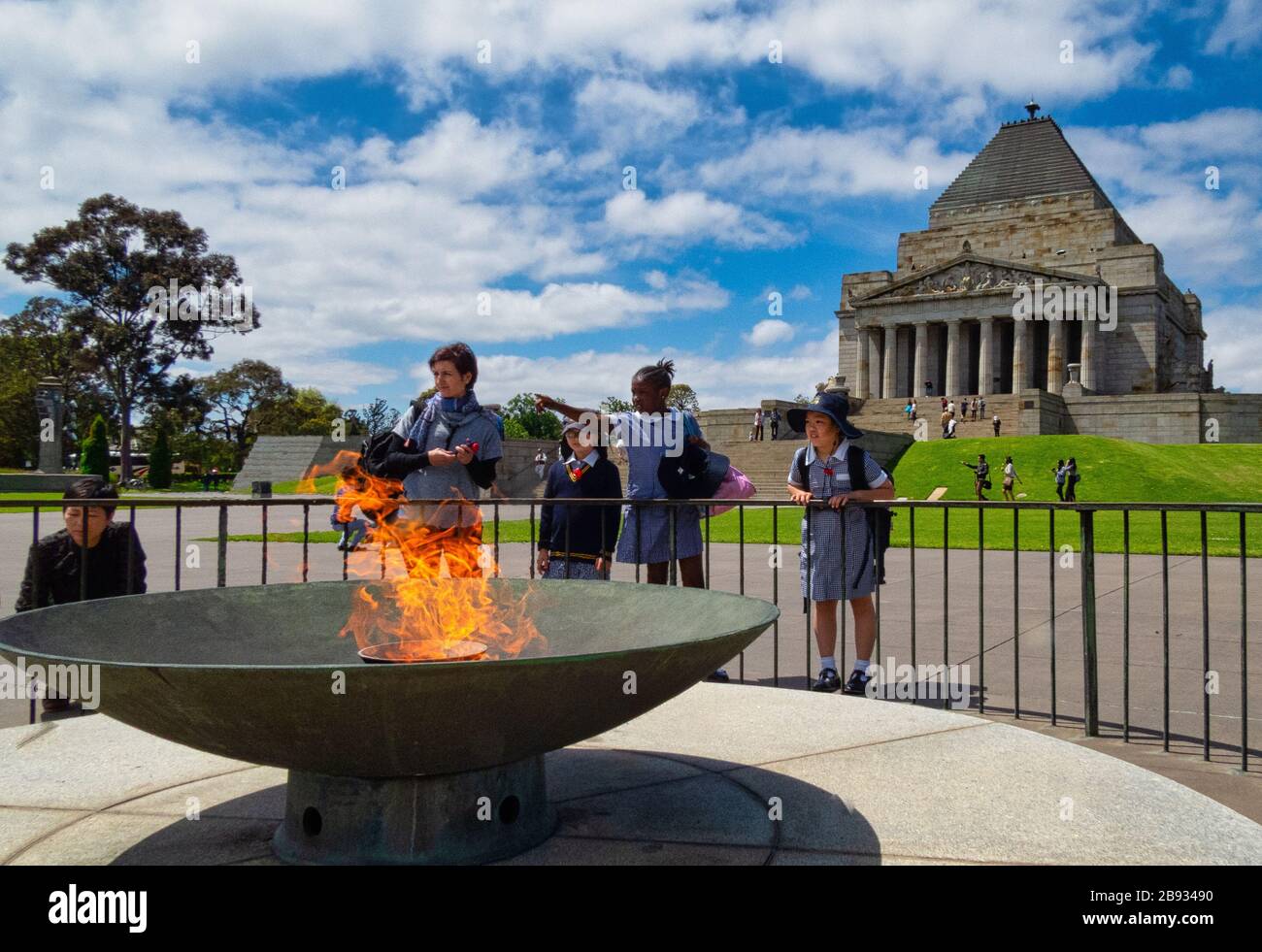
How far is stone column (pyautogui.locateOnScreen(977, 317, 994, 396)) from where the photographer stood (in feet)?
210

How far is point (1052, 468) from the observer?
34.2 metres

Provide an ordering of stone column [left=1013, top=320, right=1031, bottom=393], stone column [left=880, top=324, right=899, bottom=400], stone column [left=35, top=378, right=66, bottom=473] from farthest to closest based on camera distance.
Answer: stone column [left=880, top=324, right=899, bottom=400] → stone column [left=1013, top=320, right=1031, bottom=393] → stone column [left=35, top=378, right=66, bottom=473]

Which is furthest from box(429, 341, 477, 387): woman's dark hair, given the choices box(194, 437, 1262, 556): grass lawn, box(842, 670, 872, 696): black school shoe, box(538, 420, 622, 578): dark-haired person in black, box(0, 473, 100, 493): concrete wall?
box(0, 473, 100, 493): concrete wall

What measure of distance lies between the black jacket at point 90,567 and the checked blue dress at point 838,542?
432cm

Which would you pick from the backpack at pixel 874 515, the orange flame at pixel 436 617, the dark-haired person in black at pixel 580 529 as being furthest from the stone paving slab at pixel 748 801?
the dark-haired person in black at pixel 580 529

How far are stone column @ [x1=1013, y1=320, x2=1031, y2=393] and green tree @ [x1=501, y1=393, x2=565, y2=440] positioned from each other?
119ft

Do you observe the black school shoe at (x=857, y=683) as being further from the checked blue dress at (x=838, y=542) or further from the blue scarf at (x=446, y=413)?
the blue scarf at (x=446, y=413)

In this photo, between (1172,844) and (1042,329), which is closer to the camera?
(1172,844)

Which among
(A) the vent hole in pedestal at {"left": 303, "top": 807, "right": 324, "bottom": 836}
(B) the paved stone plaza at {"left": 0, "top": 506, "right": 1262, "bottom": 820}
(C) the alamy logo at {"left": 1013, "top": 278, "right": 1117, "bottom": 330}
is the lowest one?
(B) the paved stone plaza at {"left": 0, "top": 506, "right": 1262, "bottom": 820}

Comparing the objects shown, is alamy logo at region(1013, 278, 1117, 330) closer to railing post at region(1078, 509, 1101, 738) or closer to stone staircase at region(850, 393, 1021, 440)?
stone staircase at region(850, 393, 1021, 440)

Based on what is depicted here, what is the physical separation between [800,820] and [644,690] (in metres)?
0.88

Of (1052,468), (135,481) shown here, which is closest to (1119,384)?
(1052,468)

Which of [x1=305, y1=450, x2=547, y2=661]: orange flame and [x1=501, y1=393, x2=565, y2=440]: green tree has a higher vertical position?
[x1=501, y1=393, x2=565, y2=440]: green tree

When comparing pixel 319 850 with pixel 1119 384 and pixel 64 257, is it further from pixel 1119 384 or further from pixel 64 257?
pixel 1119 384
